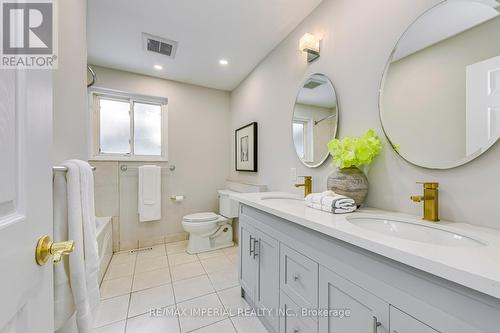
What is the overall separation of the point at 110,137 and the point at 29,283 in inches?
110

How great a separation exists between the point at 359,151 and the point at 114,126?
9.94 feet

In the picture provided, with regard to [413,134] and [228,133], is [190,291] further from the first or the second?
[228,133]

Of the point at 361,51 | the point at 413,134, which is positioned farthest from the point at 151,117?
the point at 413,134

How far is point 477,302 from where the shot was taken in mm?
490

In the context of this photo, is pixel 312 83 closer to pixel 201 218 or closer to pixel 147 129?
pixel 201 218

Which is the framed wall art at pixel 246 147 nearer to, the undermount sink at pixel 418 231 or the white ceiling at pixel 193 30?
the white ceiling at pixel 193 30

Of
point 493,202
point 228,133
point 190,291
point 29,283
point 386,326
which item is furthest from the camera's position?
point 228,133

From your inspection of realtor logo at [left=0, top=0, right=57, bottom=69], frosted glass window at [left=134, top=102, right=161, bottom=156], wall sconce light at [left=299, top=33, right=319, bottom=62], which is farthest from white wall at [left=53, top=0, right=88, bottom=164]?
frosted glass window at [left=134, top=102, right=161, bottom=156]

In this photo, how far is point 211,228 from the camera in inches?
107

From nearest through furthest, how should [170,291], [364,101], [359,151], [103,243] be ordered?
[359,151] → [364,101] → [170,291] → [103,243]

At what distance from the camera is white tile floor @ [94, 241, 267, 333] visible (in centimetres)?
146

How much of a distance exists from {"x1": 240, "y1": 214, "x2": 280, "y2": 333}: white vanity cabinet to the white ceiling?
178 centimetres

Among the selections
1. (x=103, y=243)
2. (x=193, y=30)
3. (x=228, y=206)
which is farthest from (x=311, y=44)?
(x=103, y=243)

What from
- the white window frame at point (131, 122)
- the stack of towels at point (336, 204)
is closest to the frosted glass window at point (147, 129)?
the white window frame at point (131, 122)
